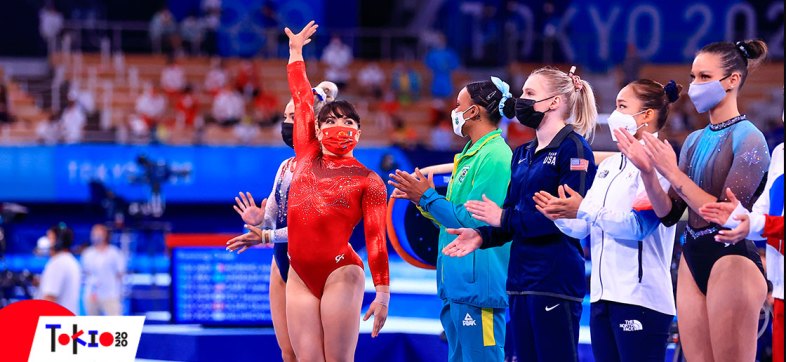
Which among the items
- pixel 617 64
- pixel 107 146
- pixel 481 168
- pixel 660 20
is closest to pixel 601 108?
pixel 617 64

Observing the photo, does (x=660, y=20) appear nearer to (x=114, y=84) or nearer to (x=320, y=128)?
(x=114, y=84)

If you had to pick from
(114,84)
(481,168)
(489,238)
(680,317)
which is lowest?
(680,317)

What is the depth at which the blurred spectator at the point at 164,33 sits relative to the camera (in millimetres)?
18828

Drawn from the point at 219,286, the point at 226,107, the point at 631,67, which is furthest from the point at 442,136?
the point at 219,286

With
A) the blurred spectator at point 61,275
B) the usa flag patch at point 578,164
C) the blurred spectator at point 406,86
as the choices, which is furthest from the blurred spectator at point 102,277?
the blurred spectator at point 406,86

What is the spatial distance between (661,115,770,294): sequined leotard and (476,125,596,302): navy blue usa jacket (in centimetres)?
45

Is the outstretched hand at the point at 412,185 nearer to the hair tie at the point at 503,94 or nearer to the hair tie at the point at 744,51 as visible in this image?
the hair tie at the point at 503,94

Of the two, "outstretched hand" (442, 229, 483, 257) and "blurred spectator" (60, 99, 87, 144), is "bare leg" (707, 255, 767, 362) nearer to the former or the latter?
"outstretched hand" (442, 229, 483, 257)

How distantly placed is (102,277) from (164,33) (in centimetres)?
882

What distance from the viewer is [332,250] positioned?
4.66 metres

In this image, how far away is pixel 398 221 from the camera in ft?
20.2

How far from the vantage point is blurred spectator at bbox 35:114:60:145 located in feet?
51.1

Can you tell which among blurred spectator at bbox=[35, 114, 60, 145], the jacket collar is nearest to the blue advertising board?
blurred spectator at bbox=[35, 114, 60, 145]

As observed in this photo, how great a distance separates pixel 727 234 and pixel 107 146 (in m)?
13.0
